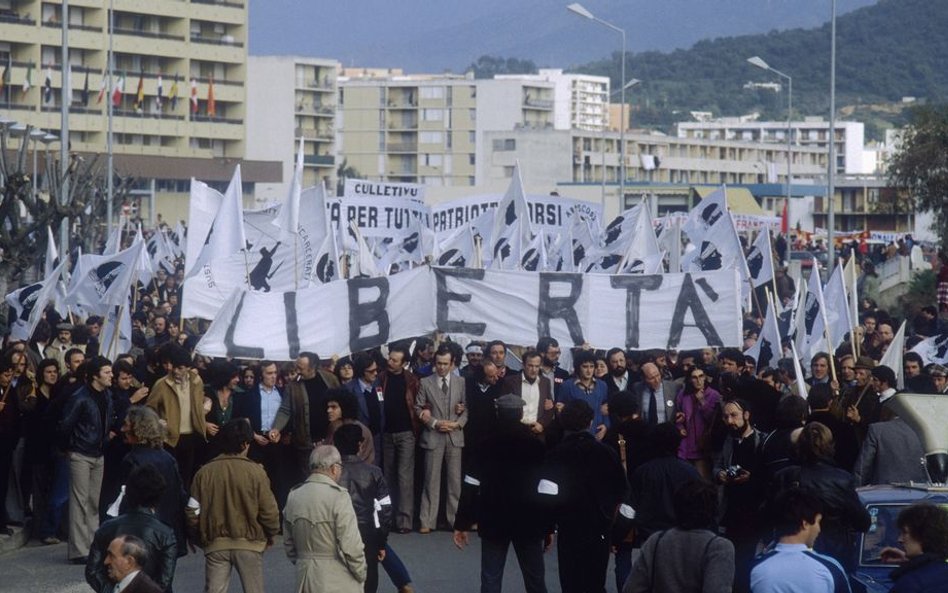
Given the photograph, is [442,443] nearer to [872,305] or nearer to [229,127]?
[872,305]

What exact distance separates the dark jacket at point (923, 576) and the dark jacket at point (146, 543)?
3476 mm

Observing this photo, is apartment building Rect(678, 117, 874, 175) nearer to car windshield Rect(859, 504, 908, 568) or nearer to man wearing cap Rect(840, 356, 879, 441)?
man wearing cap Rect(840, 356, 879, 441)

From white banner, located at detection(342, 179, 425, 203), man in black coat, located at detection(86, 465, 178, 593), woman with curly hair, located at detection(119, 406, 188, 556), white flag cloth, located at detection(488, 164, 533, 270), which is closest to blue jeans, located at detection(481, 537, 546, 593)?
woman with curly hair, located at detection(119, 406, 188, 556)

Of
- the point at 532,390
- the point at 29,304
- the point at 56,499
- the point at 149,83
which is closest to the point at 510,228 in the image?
the point at 29,304

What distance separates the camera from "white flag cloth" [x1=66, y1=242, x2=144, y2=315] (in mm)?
18109

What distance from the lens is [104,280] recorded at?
19297 millimetres

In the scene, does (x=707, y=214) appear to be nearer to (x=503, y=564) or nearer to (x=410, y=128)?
(x=503, y=564)

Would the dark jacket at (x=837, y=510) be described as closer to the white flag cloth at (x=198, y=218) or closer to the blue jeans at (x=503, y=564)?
the blue jeans at (x=503, y=564)

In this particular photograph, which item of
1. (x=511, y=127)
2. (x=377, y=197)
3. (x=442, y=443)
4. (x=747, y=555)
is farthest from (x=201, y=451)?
(x=511, y=127)

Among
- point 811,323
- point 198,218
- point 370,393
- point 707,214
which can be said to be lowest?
point 370,393

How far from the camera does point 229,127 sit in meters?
91.8

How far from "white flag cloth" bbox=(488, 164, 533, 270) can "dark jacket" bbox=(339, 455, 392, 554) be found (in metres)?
13.0

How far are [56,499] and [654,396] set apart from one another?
4.85 m

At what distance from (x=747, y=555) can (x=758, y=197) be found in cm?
9968
